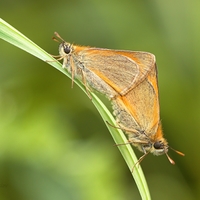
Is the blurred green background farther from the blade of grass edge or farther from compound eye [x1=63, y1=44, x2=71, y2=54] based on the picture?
the blade of grass edge

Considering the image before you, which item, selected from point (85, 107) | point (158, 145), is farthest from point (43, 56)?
point (85, 107)

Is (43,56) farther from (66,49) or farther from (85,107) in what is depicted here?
(85,107)

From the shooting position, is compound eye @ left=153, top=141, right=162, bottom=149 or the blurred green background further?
the blurred green background

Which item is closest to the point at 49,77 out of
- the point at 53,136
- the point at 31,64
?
the point at 31,64

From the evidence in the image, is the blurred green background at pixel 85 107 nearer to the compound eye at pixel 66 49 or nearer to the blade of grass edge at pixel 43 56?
the compound eye at pixel 66 49

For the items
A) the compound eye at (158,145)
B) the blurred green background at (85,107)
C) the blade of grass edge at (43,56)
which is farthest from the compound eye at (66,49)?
the compound eye at (158,145)

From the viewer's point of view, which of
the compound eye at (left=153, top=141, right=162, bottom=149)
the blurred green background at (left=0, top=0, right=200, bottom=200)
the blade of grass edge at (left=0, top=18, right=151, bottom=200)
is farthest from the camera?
the blurred green background at (left=0, top=0, right=200, bottom=200)

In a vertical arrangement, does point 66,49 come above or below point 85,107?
above

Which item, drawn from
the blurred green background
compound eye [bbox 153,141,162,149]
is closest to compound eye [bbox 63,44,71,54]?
the blurred green background
